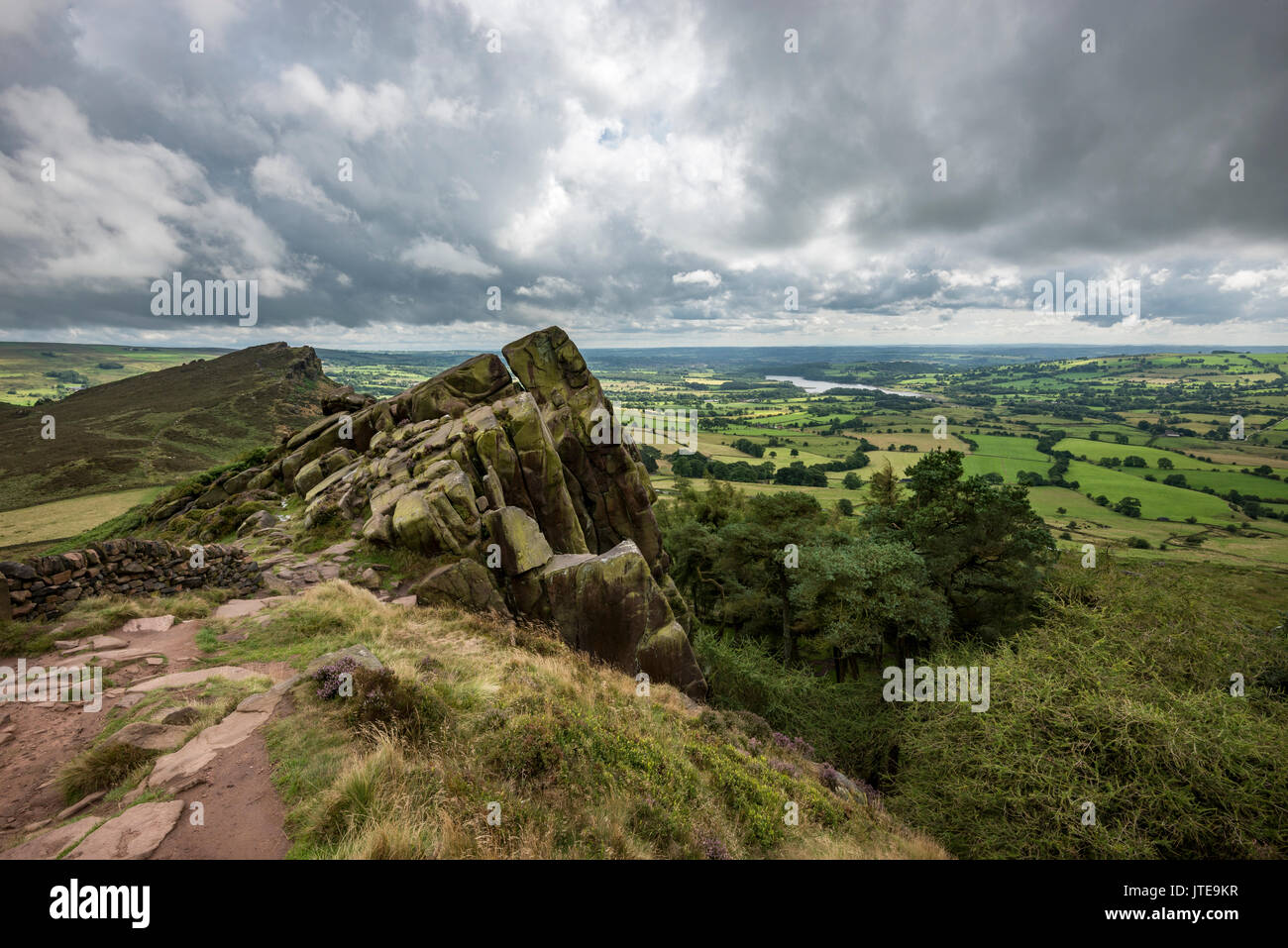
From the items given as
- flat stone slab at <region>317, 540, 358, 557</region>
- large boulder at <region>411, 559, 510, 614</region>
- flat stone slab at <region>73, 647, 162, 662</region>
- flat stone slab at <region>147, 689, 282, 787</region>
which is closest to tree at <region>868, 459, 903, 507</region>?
large boulder at <region>411, 559, 510, 614</region>

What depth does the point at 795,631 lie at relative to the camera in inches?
1468

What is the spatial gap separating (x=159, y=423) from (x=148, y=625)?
490 feet

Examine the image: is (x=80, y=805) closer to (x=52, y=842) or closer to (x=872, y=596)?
(x=52, y=842)

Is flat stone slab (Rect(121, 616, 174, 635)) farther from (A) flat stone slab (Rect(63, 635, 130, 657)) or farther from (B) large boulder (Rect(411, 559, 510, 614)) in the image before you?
(B) large boulder (Rect(411, 559, 510, 614))

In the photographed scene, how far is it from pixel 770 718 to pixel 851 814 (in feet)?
38.3

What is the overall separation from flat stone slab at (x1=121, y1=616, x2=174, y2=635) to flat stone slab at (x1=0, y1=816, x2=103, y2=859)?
894 centimetres

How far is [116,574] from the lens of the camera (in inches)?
586

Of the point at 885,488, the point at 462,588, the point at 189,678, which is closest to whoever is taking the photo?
the point at 189,678

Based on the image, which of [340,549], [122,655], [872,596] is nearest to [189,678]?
[122,655]

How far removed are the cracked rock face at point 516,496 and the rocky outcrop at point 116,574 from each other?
4349 millimetres

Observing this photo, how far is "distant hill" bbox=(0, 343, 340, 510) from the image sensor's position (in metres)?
84.1

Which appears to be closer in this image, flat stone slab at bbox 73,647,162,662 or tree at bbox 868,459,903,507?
flat stone slab at bbox 73,647,162,662

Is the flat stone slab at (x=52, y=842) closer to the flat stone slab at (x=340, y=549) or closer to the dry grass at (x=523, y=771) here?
the dry grass at (x=523, y=771)

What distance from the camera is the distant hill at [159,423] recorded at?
84.1 metres
